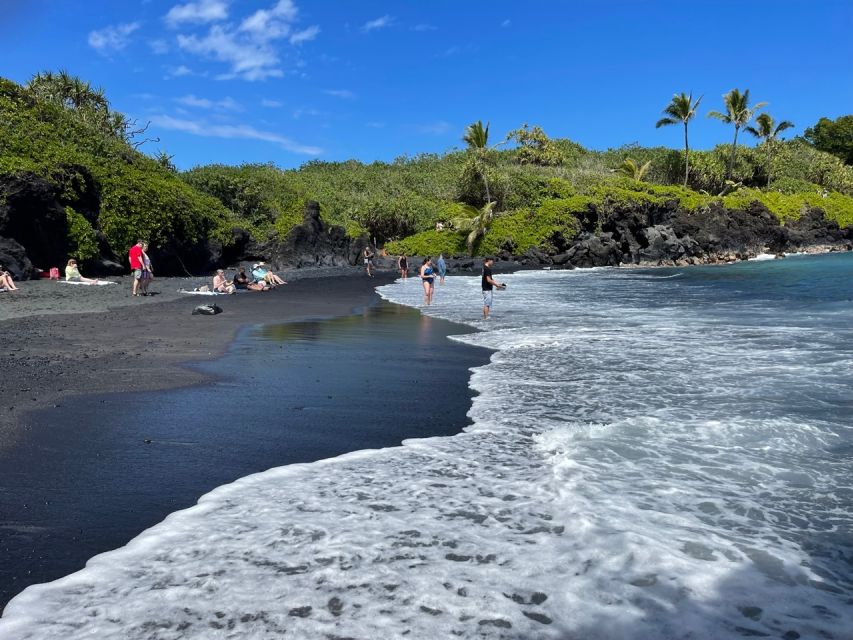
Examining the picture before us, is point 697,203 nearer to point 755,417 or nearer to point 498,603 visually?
point 755,417

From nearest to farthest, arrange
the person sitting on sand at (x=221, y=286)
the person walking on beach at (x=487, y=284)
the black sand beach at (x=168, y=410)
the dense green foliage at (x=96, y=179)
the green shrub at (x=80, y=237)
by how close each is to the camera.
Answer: the black sand beach at (x=168, y=410), the person walking on beach at (x=487, y=284), the person sitting on sand at (x=221, y=286), the green shrub at (x=80, y=237), the dense green foliage at (x=96, y=179)

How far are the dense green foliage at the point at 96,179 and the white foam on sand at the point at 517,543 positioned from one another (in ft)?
84.0

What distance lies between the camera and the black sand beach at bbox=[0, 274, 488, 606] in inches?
162

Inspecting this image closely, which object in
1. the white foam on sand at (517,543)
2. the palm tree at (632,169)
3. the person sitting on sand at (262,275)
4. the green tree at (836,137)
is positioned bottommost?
the white foam on sand at (517,543)

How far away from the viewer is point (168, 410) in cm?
669

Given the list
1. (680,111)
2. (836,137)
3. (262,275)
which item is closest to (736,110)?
(680,111)

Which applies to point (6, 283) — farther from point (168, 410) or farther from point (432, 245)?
point (432, 245)

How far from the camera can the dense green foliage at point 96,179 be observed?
90.1ft

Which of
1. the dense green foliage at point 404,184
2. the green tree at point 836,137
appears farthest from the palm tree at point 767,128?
the green tree at point 836,137

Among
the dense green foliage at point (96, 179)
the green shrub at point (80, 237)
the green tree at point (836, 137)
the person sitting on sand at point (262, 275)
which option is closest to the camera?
the person sitting on sand at point (262, 275)

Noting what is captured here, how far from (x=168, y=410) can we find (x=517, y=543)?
444cm

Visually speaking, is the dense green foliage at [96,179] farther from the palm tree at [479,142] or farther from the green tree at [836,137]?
the green tree at [836,137]

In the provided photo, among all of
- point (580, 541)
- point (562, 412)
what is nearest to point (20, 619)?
point (580, 541)

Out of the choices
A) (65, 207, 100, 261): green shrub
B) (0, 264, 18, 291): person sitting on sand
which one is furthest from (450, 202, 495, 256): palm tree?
(0, 264, 18, 291): person sitting on sand
